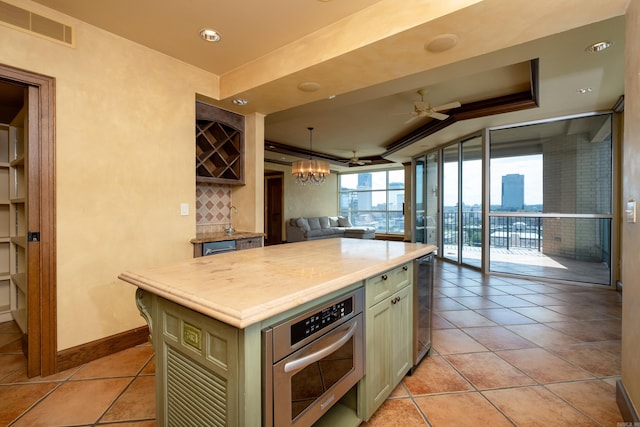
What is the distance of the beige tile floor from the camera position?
168 centimetres

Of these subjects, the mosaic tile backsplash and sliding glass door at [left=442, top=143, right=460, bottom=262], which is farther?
sliding glass door at [left=442, top=143, right=460, bottom=262]

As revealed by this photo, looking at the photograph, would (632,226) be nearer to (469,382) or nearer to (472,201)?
(469,382)

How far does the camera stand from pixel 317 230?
9.02m

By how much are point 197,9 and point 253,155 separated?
1679 mm

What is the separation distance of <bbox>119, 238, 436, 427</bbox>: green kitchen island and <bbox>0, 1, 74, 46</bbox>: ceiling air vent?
2.07m

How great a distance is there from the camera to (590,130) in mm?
4242

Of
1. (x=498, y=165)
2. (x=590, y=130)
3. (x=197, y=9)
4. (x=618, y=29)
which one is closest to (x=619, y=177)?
(x=590, y=130)

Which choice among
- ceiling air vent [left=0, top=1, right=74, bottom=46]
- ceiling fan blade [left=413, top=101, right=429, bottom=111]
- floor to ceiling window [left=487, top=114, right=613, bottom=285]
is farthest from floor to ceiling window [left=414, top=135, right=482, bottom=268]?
ceiling air vent [left=0, top=1, right=74, bottom=46]

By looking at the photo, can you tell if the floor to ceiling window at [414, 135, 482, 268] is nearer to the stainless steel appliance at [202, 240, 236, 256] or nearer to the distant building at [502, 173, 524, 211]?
the distant building at [502, 173, 524, 211]

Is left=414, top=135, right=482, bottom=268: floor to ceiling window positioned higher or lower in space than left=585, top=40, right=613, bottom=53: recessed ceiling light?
lower

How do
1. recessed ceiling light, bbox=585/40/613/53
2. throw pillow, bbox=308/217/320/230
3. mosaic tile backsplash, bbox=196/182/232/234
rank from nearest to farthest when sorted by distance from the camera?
recessed ceiling light, bbox=585/40/613/53 → mosaic tile backsplash, bbox=196/182/232/234 → throw pillow, bbox=308/217/320/230

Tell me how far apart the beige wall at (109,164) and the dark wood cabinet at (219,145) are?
0.35 metres

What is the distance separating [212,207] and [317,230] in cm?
552

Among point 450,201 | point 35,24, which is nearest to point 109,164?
point 35,24
